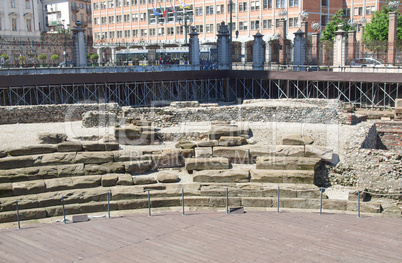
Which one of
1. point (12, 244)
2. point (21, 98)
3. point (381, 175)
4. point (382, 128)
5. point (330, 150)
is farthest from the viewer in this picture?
point (21, 98)

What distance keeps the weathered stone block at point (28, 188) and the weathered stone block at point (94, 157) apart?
1929mm

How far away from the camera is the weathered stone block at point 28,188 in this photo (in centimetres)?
1531

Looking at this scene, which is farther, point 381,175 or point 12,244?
point 381,175

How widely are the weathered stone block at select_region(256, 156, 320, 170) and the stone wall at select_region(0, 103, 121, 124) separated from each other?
10780 millimetres

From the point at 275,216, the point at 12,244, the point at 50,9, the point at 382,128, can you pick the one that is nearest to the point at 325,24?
the point at 382,128

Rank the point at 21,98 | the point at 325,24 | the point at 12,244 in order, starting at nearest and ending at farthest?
the point at 12,244 < the point at 21,98 < the point at 325,24

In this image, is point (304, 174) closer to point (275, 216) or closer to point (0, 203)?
point (275, 216)

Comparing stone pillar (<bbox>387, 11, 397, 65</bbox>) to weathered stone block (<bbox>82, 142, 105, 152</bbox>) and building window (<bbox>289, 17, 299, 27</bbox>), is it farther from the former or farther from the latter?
weathered stone block (<bbox>82, 142, 105, 152</bbox>)

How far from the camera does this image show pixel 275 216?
46.9ft

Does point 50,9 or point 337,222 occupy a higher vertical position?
point 50,9

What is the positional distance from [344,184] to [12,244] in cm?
1084

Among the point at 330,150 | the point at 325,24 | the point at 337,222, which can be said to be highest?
the point at 325,24

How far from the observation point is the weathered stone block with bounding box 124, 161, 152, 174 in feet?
57.2

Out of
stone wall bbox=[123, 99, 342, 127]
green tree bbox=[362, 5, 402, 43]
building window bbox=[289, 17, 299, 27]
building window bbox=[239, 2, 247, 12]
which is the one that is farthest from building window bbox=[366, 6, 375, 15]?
stone wall bbox=[123, 99, 342, 127]
